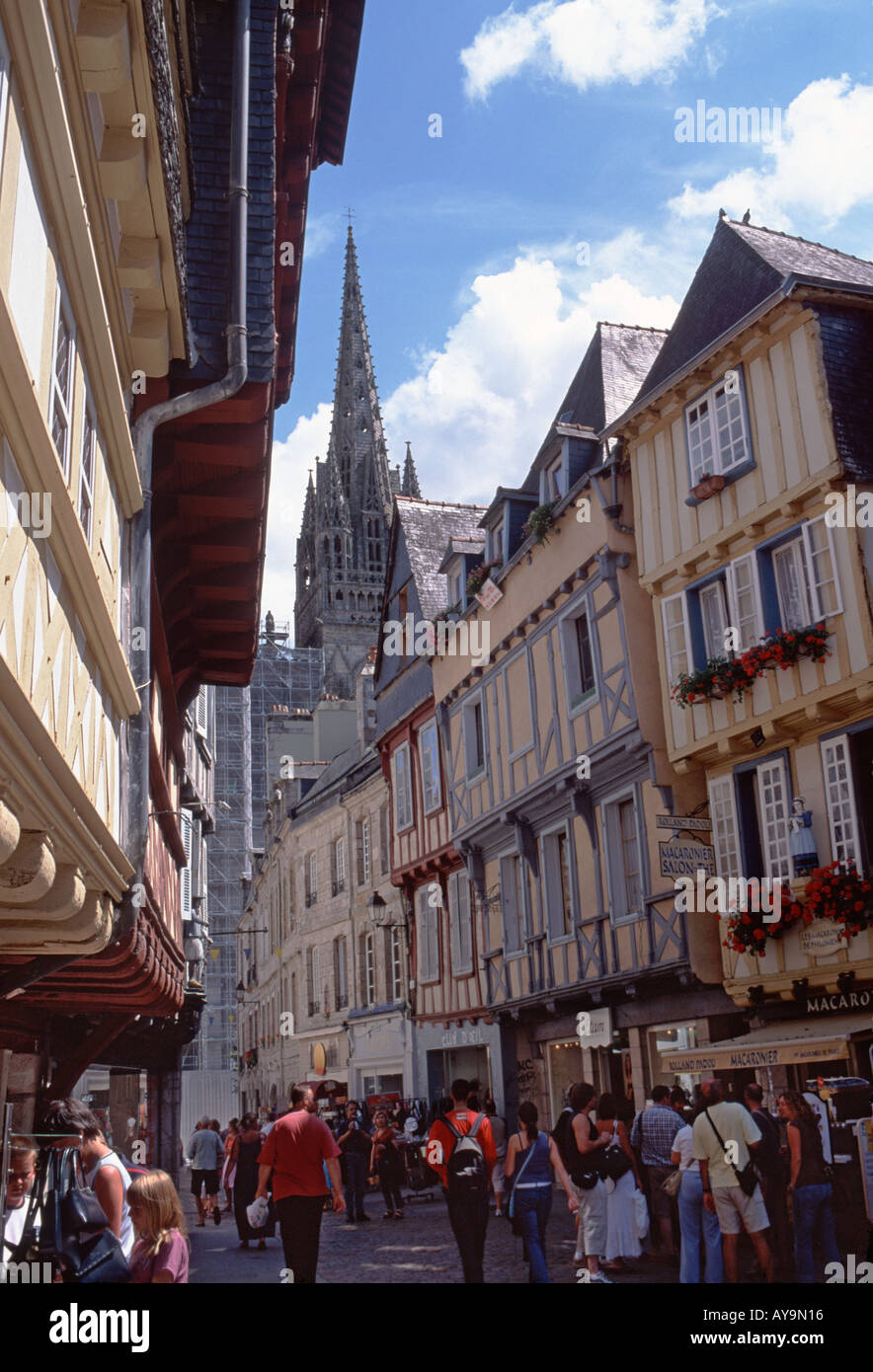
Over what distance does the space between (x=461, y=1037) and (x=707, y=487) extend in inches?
418

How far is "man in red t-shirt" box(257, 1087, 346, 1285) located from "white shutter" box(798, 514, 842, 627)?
672 centimetres

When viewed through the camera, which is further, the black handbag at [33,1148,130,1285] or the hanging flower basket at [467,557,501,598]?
the hanging flower basket at [467,557,501,598]

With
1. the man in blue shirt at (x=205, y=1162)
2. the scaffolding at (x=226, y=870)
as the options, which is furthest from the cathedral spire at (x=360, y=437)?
the man in blue shirt at (x=205, y=1162)

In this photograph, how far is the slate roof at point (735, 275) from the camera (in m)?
14.3

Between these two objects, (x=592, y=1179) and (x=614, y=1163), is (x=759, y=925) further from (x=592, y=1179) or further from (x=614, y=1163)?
(x=592, y=1179)

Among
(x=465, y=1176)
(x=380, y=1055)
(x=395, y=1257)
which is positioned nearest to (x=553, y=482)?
(x=395, y=1257)

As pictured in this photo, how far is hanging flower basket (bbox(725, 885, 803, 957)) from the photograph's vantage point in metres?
12.0

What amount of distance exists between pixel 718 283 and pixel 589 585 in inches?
151

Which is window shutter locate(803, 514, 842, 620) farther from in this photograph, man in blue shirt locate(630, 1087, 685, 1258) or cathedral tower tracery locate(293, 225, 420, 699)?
cathedral tower tracery locate(293, 225, 420, 699)

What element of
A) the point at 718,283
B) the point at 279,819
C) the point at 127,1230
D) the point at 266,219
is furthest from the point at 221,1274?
the point at 279,819

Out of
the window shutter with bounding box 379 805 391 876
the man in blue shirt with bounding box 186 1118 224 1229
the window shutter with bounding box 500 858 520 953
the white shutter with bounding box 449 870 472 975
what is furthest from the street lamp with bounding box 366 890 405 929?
the man in blue shirt with bounding box 186 1118 224 1229

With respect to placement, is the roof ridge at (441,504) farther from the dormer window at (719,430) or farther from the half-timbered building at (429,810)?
the dormer window at (719,430)

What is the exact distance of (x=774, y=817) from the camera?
12680 millimetres

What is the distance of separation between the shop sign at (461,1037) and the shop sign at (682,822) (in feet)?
24.2
